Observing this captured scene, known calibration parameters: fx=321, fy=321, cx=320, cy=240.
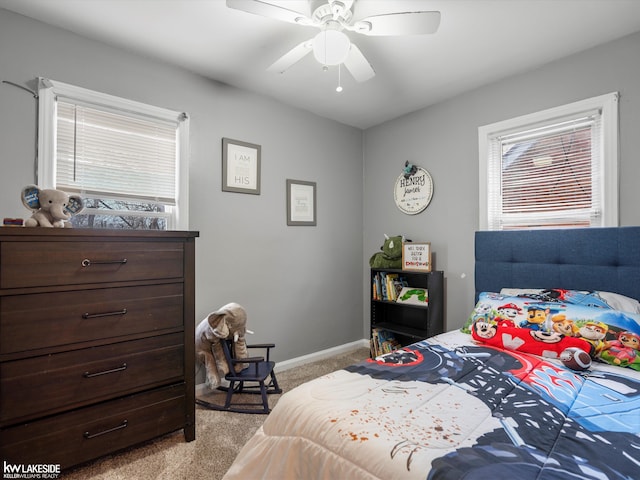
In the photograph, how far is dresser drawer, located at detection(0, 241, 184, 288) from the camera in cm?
Answer: 148

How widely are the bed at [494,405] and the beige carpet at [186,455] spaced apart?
2.00 feet

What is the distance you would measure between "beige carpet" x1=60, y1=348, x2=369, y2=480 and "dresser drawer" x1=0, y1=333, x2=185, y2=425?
0.40 metres

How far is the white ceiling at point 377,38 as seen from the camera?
1.89m

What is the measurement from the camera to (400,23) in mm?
1630

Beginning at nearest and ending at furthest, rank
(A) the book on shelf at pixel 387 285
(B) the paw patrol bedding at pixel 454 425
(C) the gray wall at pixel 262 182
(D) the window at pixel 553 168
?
(B) the paw patrol bedding at pixel 454 425
(C) the gray wall at pixel 262 182
(D) the window at pixel 553 168
(A) the book on shelf at pixel 387 285

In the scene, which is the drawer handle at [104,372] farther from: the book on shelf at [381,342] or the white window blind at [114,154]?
the book on shelf at [381,342]

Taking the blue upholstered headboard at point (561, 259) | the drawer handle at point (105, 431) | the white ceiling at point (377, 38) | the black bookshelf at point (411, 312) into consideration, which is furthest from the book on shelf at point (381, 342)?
the white ceiling at point (377, 38)

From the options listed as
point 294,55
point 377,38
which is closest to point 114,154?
point 294,55

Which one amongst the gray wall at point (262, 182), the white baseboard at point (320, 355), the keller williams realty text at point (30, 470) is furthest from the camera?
the white baseboard at point (320, 355)

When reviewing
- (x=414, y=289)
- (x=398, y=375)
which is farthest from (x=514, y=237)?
(x=398, y=375)

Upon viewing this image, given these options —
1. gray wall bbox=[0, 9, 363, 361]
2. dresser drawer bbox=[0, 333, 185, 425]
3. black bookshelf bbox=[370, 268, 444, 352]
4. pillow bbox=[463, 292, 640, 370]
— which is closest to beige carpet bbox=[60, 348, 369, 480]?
dresser drawer bbox=[0, 333, 185, 425]

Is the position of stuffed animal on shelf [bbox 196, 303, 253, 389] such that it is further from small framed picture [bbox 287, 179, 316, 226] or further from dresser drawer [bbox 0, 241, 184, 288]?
Result: small framed picture [bbox 287, 179, 316, 226]

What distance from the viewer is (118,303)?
174cm

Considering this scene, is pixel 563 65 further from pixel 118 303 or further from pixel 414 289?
pixel 118 303
